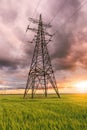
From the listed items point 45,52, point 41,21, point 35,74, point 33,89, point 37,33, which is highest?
point 41,21

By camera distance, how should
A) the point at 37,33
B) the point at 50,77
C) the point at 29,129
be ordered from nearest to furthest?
the point at 29,129, the point at 50,77, the point at 37,33

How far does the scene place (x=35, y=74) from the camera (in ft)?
121

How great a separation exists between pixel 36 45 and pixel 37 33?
2632 millimetres

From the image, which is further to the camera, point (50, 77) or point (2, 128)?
point (50, 77)

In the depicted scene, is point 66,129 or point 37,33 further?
point 37,33

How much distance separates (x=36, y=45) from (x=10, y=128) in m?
31.6

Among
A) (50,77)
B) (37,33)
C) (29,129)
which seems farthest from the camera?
(37,33)

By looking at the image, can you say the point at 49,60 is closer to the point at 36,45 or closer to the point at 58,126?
the point at 36,45

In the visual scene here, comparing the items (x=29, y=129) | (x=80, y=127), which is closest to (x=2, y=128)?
(x=29, y=129)

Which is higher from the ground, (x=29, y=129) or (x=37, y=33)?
(x=37, y=33)

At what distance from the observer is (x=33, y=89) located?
3750cm

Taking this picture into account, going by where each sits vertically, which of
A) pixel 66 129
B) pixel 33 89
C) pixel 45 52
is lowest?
pixel 66 129

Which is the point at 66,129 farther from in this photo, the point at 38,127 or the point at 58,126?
the point at 38,127

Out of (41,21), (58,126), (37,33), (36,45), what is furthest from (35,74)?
(58,126)
